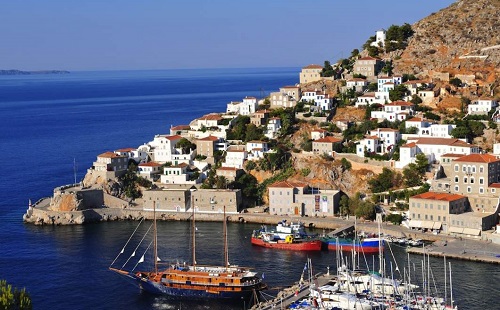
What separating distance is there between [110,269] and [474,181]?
2573cm

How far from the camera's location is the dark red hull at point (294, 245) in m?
49.2

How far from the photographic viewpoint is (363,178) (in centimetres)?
5903

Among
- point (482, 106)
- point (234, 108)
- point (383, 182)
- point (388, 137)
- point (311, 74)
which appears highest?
point (311, 74)

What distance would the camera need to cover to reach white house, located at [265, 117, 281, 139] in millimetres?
67875

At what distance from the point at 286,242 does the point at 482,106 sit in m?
25.4

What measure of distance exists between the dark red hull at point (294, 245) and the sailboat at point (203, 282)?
7501mm

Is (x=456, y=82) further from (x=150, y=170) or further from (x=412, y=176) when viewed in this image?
(x=150, y=170)

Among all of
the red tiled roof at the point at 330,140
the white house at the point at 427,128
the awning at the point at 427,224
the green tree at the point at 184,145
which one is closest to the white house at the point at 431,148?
the white house at the point at 427,128

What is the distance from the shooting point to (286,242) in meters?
50.0

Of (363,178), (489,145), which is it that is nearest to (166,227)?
(363,178)

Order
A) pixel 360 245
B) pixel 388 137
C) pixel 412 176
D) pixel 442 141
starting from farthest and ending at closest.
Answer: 1. pixel 388 137
2. pixel 442 141
3. pixel 412 176
4. pixel 360 245

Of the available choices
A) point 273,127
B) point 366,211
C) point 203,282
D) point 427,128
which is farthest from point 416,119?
point 203,282

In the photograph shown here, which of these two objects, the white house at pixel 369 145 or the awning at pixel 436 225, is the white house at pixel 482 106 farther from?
the awning at pixel 436 225

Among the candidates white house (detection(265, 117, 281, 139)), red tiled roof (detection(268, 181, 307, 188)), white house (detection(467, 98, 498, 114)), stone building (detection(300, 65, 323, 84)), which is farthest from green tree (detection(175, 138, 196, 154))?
white house (detection(467, 98, 498, 114))
